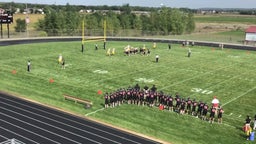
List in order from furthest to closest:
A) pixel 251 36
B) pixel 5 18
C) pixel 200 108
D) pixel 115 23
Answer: pixel 115 23
pixel 251 36
pixel 5 18
pixel 200 108

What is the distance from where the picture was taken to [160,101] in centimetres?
2700

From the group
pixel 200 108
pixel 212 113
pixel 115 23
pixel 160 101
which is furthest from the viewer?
pixel 115 23

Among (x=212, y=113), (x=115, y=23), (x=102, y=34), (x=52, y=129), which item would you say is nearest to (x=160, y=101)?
(x=212, y=113)

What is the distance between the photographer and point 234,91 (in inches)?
1292

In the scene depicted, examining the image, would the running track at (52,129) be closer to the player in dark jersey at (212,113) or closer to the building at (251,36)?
the player in dark jersey at (212,113)

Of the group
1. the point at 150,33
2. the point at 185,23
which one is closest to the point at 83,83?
the point at 150,33

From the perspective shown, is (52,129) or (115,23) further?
(115,23)

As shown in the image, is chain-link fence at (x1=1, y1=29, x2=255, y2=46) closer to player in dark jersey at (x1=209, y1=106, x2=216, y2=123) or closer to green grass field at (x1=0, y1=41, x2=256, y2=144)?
green grass field at (x1=0, y1=41, x2=256, y2=144)

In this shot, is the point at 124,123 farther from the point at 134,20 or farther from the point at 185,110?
the point at 134,20

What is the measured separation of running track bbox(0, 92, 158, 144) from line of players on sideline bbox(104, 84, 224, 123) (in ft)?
12.9

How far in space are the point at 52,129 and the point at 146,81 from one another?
595 inches

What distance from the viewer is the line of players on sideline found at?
82.5 feet

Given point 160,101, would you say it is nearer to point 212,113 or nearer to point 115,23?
point 212,113

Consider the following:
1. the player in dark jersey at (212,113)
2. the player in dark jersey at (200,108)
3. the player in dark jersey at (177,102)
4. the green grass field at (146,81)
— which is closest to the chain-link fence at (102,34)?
the green grass field at (146,81)
